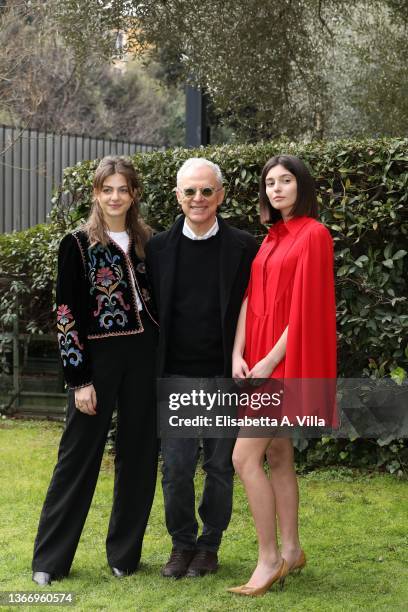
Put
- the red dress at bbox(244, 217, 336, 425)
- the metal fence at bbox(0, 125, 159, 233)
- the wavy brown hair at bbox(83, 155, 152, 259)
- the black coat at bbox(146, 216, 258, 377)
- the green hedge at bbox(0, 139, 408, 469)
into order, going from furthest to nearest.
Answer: the metal fence at bbox(0, 125, 159, 233) → the green hedge at bbox(0, 139, 408, 469) → the wavy brown hair at bbox(83, 155, 152, 259) → the black coat at bbox(146, 216, 258, 377) → the red dress at bbox(244, 217, 336, 425)

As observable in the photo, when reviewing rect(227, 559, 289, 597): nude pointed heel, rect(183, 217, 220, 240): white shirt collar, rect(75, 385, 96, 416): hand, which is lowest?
rect(227, 559, 289, 597): nude pointed heel

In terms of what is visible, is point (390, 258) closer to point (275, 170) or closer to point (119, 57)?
point (275, 170)

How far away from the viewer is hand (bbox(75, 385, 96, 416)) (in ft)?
13.8

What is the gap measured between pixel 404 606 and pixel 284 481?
2.48 feet

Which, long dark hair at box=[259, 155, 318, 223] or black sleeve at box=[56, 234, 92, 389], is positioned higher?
long dark hair at box=[259, 155, 318, 223]

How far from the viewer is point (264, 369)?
3.92 meters

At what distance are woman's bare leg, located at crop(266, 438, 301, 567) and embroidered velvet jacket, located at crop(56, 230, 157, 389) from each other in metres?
→ 0.85

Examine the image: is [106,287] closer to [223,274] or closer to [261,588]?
[223,274]

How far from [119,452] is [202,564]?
67cm

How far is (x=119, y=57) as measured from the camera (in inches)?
484

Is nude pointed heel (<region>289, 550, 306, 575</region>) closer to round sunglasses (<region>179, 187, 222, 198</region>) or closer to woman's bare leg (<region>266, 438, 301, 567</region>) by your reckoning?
woman's bare leg (<region>266, 438, 301, 567</region>)

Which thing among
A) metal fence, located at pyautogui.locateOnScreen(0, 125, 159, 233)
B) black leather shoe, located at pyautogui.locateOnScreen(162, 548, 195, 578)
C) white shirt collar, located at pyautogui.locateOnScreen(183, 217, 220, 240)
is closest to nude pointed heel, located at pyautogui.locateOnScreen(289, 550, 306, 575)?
black leather shoe, located at pyautogui.locateOnScreen(162, 548, 195, 578)

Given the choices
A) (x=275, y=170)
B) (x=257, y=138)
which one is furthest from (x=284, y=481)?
(x=257, y=138)

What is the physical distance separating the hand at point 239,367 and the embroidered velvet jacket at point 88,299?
52 cm
